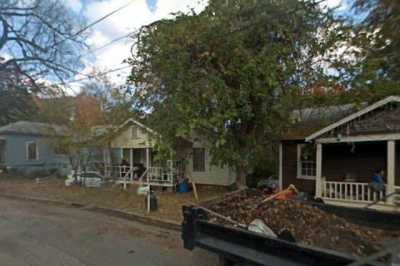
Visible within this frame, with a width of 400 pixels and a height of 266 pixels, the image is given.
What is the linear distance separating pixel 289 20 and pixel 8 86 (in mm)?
26587

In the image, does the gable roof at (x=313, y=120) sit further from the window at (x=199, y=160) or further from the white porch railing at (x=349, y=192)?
the window at (x=199, y=160)

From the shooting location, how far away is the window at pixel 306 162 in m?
14.6

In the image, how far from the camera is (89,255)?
6641 mm

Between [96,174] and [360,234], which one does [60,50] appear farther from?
[360,234]

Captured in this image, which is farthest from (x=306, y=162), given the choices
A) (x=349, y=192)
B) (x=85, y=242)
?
(x=85, y=242)

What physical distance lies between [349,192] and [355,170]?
1.92 metres

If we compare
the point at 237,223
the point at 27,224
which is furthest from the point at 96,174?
the point at 237,223

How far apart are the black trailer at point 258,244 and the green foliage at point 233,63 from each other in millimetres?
6343

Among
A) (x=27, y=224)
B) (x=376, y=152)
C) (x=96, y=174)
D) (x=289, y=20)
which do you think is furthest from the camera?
(x=96, y=174)

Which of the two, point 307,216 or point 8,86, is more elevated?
point 8,86

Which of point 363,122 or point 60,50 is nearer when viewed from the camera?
point 363,122

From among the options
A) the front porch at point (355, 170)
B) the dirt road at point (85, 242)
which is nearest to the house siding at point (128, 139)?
the dirt road at point (85, 242)

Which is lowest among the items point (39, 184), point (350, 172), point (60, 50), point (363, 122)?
point (39, 184)

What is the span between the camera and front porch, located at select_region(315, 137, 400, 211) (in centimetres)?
1107
